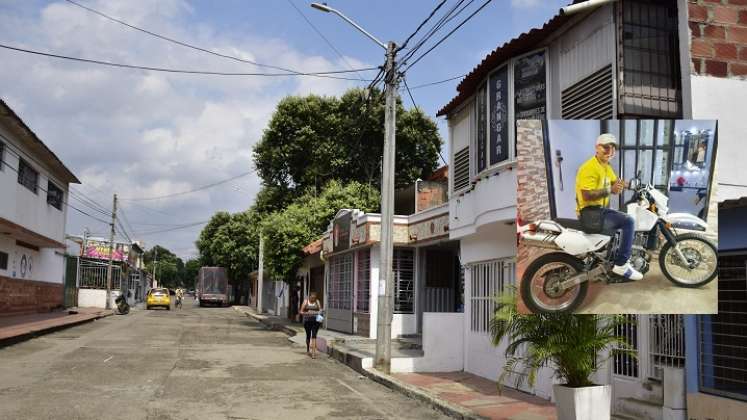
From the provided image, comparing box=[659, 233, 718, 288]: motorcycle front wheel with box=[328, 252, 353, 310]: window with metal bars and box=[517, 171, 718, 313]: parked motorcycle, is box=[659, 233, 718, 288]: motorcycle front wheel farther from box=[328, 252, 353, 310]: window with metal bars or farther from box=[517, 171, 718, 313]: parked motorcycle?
box=[328, 252, 353, 310]: window with metal bars

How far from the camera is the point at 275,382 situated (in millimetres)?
12102

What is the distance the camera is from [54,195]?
1266 inches

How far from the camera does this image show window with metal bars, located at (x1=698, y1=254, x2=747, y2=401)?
718cm

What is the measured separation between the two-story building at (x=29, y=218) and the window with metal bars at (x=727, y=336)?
2058 cm

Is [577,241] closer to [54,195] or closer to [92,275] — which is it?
[54,195]

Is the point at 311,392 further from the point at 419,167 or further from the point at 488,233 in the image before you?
the point at 419,167

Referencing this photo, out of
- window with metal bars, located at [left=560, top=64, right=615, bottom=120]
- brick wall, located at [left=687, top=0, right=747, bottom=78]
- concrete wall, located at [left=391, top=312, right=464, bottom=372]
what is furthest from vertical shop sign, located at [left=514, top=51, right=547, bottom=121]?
concrete wall, located at [left=391, top=312, right=464, bottom=372]

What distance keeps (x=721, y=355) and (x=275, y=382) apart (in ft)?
25.1

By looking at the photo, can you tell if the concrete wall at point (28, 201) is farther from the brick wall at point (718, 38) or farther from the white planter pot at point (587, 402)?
the brick wall at point (718, 38)

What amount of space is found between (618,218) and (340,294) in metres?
18.7

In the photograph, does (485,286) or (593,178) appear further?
(485,286)

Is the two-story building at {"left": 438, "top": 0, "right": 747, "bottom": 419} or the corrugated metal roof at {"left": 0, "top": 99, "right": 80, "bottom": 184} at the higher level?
the corrugated metal roof at {"left": 0, "top": 99, "right": 80, "bottom": 184}

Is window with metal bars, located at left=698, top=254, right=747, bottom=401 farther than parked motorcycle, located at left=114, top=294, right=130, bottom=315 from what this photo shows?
No

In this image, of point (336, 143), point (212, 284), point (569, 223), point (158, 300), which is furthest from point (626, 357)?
point (212, 284)
